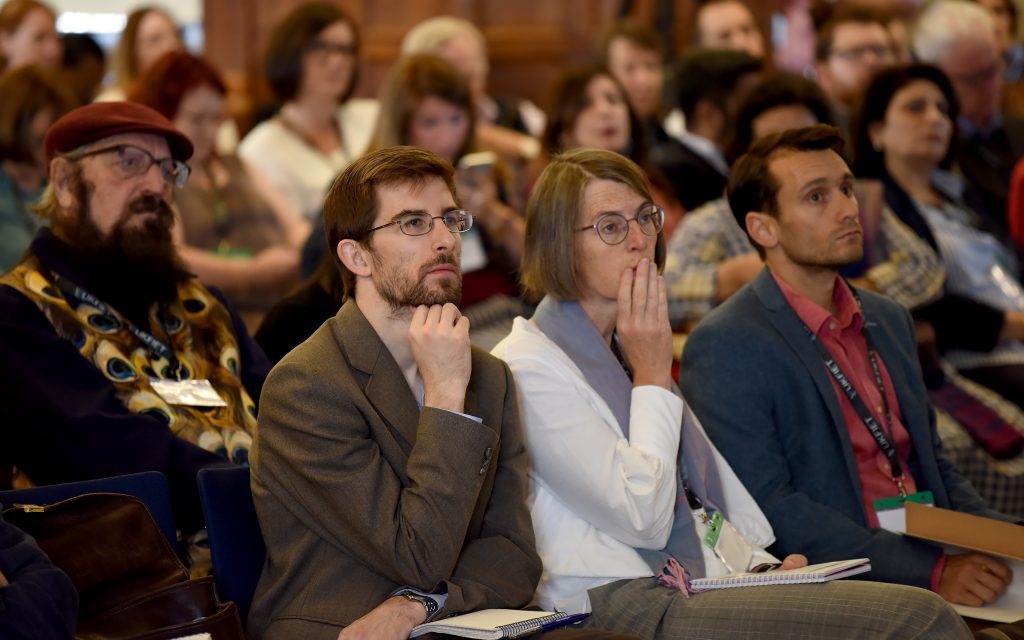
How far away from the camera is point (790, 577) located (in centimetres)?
276

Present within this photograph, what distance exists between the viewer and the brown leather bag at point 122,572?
2.38 meters

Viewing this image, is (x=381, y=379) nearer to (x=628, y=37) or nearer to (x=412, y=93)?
(x=412, y=93)

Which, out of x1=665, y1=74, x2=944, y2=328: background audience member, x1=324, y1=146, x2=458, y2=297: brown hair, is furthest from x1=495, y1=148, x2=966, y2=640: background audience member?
x1=665, y1=74, x2=944, y2=328: background audience member

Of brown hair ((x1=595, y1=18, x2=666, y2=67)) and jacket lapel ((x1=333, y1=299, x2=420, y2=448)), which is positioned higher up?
brown hair ((x1=595, y1=18, x2=666, y2=67))

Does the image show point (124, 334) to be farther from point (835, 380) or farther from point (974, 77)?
point (974, 77)

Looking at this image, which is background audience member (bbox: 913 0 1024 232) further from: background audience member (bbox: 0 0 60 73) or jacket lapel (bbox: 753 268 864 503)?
background audience member (bbox: 0 0 60 73)

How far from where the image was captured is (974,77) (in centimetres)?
678

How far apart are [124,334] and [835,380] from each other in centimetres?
183

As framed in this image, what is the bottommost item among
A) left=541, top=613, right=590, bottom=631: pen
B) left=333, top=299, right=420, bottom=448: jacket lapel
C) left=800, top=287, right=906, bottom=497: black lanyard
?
left=541, top=613, right=590, bottom=631: pen

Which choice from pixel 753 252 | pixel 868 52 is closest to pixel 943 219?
pixel 753 252

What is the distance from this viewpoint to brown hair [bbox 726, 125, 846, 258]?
361cm

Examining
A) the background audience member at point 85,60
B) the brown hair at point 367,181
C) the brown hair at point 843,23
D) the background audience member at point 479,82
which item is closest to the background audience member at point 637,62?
the background audience member at point 479,82

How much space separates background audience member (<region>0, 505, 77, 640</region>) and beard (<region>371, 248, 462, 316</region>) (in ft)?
2.82

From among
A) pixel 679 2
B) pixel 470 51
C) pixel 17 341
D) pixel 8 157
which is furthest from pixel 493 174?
pixel 679 2
